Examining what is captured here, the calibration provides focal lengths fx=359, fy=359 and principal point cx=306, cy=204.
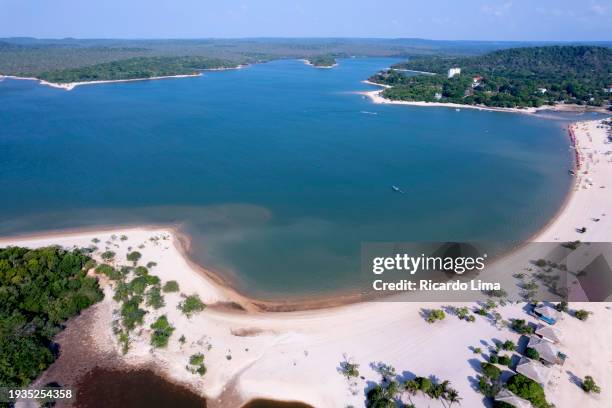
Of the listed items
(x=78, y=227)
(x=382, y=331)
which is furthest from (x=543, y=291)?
(x=78, y=227)

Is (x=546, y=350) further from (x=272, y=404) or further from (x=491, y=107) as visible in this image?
(x=491, y=107)

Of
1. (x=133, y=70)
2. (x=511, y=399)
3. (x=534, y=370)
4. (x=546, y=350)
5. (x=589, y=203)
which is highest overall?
(x=133, y=70)

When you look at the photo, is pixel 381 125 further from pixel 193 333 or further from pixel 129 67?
pixel 129 67

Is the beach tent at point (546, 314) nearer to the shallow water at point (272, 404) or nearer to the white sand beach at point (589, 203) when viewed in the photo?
the white sand beach at point (589, 203)

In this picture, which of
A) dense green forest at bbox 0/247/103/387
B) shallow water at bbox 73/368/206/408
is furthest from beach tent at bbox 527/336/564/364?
dense green forest at bbox 0/247/103/387

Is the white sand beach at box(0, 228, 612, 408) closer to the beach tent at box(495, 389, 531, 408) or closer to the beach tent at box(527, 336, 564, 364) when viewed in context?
the beach tent at box(527, 336, 564, 364)

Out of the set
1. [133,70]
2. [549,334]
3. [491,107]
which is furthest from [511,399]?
[133,70]

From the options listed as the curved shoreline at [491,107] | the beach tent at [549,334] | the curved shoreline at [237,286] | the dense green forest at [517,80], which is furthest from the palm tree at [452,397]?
the dense green forest at [517,80]
